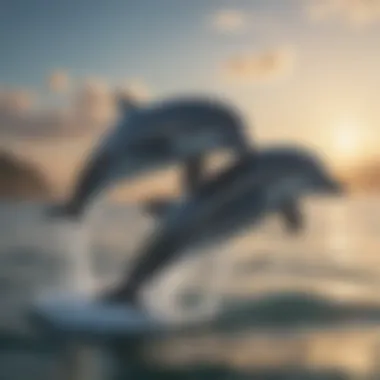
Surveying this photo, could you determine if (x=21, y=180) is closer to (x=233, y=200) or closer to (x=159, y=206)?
(x=159, y=206)

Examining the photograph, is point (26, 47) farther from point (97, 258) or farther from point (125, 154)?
point (97, 258)

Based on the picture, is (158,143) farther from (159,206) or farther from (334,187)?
(334,187)

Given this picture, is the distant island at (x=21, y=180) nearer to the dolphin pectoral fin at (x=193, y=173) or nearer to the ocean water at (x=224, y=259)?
the ocean water at (x=224, y=259)

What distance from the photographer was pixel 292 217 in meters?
1.65

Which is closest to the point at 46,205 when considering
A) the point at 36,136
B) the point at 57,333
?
the point at 36,136

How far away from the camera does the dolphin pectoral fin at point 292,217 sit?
1.65 m

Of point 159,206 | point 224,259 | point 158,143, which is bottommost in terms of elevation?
point 224,259

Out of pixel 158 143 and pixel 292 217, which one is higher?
pixel 158 143

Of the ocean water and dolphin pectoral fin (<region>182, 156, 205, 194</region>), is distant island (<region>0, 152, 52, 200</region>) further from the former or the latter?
dolphin pectoral fin (<region>182, 156, 205, 194</region>)

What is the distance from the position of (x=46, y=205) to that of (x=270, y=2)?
0.65 m

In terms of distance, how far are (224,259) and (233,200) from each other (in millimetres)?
125

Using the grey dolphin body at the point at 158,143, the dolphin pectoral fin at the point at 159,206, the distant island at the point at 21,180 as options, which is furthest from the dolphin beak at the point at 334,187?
the distant island at the point at 21,180

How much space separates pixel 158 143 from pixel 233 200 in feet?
0.66

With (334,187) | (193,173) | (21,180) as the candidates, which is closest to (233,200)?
(193,173)
